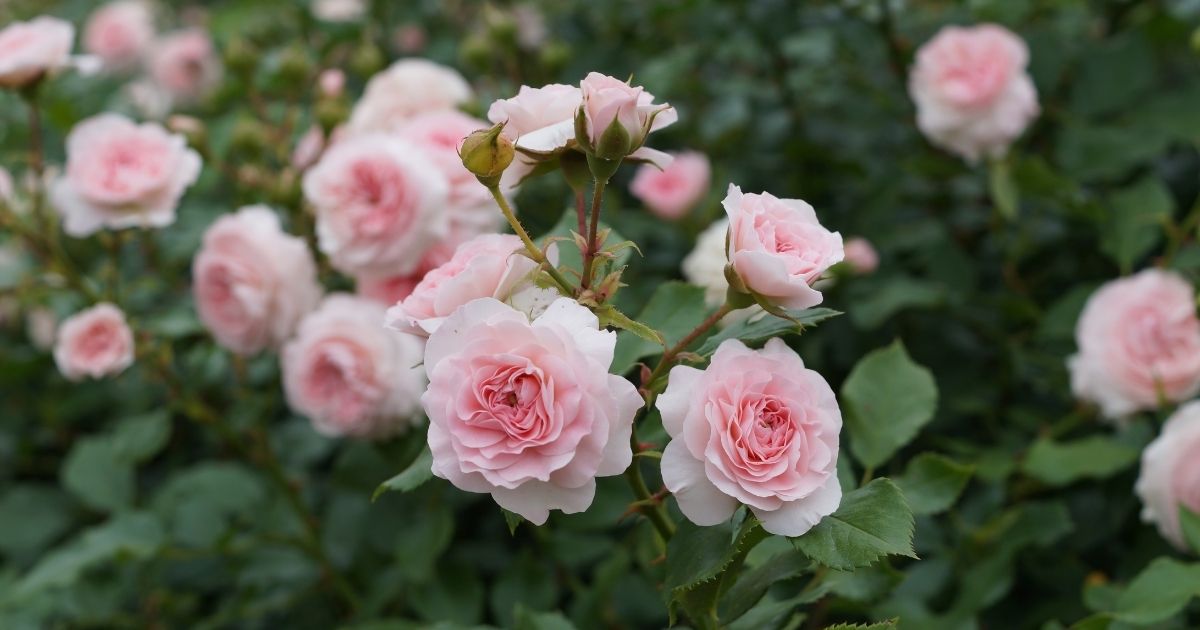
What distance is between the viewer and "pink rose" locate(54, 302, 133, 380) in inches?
53.9

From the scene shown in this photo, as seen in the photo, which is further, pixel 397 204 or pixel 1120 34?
pixel 1120 34

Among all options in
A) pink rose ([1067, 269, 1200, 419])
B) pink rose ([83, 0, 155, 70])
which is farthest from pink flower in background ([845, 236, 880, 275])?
pink rose ([83, 0, 155, 70])

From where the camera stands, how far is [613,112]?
2.45 feet

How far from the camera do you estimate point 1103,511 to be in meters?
1.45

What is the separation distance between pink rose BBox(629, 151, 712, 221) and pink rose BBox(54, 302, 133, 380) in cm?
78

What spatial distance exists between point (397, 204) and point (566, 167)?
1.50 ft

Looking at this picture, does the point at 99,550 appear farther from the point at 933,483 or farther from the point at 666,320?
the point at 933,483

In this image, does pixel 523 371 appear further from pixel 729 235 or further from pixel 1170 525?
pixel 1170 525

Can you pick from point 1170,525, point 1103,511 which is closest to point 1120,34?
point 1103,511

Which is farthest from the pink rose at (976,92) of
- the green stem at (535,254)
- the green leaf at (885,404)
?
the green stem at (535,254)

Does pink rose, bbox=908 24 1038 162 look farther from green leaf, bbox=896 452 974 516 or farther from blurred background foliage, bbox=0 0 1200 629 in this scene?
green leaf, bbox=896 452 974 516

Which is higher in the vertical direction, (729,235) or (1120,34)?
(729,235)

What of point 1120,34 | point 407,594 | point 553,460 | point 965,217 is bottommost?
point 407,594

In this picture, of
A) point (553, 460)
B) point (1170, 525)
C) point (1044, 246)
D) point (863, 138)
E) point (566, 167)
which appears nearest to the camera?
point (553, 460)
